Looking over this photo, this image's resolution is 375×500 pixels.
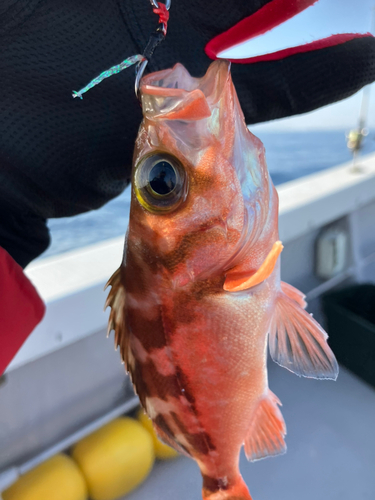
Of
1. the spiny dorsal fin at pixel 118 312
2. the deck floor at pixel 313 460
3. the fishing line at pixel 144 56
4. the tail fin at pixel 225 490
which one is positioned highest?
the fishing line at pixel 144 56

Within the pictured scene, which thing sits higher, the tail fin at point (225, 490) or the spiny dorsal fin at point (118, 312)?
the spiny dorsal fin at point (118, 312)

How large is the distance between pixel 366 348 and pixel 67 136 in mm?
1981

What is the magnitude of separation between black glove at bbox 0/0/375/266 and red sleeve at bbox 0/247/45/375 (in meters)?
0.16

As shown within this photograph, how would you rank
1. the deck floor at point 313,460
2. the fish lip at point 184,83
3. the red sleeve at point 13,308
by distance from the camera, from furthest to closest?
the deck floor at point 313,460, the red sleeve at point 13,308, the fish lip at point 184,83

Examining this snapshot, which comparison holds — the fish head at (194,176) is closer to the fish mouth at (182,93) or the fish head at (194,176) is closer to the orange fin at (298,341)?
the fish mouth at (182,93)

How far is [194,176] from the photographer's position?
1.95ft

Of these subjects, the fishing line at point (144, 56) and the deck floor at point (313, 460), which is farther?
the deck floor at point (313, 460)

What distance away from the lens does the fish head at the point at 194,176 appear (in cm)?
55

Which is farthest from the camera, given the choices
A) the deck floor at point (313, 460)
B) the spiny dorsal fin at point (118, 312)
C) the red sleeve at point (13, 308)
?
the deck floor at point (313, 460)

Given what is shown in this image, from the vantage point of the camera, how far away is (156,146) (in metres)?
0.57

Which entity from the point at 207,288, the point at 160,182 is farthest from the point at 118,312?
the point at 160,182

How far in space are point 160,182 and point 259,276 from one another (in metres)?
0.21

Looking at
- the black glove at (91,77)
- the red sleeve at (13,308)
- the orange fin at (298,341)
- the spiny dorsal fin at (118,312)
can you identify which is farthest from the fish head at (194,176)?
the red sleeve at (13,308)

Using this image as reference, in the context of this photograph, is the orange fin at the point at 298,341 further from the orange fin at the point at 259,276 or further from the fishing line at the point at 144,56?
the fishing line at the point at 144,56
